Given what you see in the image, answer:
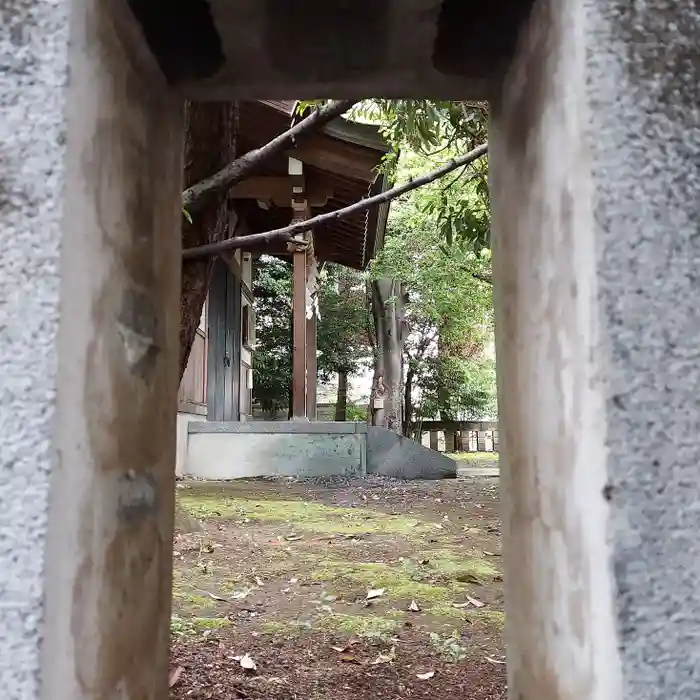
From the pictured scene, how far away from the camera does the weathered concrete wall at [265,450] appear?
9859 millimetres

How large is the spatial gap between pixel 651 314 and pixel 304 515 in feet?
19.7

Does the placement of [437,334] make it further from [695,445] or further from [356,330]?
[695,445]

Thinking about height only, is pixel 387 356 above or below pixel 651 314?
above

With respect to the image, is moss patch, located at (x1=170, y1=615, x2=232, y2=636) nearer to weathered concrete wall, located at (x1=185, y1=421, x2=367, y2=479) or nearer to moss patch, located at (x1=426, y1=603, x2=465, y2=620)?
moss patch, located at (x1=426, y1=603, x2=465, y2=620)

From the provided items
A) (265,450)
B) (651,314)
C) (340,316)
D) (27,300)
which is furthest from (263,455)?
(651,314)

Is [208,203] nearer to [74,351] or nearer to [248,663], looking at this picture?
[248,663]

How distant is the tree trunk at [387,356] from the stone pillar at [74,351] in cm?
1474

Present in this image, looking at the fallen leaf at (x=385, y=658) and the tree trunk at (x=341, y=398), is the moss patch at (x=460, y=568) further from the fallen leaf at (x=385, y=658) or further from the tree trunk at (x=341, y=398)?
the tree trunk at (x=341, y=398)

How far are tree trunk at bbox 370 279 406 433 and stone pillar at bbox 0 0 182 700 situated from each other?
14.7 metres

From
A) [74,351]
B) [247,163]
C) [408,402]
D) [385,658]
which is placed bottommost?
[385,658]

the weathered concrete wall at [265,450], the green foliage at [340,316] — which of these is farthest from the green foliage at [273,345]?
the weathered concrete wall at [265,450]

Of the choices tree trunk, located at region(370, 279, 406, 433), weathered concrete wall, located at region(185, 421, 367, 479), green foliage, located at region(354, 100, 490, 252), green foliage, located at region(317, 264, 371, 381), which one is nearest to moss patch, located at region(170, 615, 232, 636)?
green foliage, located at region(354, 100, 490, 252)

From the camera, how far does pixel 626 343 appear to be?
1022 mm

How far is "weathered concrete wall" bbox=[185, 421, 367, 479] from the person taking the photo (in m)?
9.86
